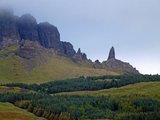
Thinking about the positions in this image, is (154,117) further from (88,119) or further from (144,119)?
(88,119)

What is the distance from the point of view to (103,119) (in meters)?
200

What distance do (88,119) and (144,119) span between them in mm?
25264

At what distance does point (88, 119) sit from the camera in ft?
654

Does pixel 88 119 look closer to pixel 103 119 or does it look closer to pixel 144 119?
pixel 103 119

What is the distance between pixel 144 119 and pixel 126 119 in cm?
870

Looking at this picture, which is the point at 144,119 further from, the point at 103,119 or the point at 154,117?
the point at 103,119

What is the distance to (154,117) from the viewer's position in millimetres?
198000

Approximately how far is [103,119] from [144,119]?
1851 cm

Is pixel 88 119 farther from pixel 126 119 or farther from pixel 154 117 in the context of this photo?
pixel 154 117

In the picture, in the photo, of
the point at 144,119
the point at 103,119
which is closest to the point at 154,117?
the point at 144,119

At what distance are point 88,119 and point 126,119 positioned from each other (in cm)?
1700

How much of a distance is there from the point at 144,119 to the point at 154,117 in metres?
4.73

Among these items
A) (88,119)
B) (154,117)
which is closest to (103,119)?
(88,119)

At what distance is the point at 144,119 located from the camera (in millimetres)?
199875
